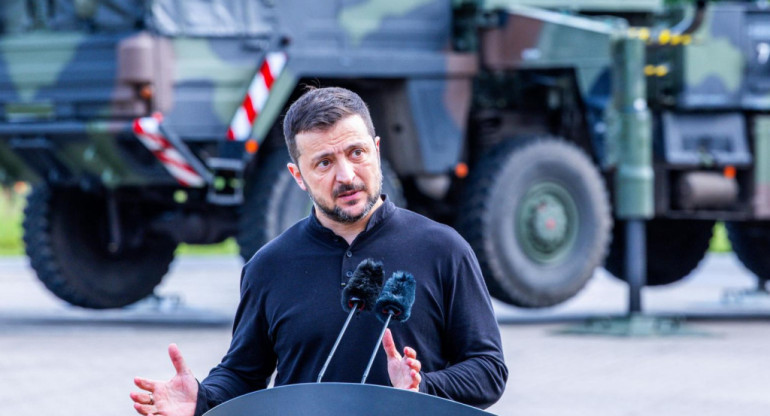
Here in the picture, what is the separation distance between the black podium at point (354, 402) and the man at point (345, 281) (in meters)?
0.44

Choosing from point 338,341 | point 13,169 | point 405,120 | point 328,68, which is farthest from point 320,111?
point 13,169

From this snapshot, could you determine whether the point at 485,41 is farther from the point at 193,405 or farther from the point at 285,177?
the point at 193,405

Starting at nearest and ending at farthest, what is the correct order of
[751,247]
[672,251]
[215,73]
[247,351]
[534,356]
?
[247,351] → [534,356] → [215,73] → [751,247] → [672,251]

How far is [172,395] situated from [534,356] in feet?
24.7

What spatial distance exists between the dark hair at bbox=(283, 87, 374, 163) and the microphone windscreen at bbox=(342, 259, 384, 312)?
33 cm

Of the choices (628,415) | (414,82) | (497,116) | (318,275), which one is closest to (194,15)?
(414,82)

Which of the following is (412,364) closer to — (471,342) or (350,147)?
(471,342)

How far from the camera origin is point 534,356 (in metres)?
11.3

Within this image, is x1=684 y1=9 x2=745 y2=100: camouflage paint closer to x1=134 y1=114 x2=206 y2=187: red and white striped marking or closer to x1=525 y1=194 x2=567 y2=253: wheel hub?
x1=525 y1=194 x2=567 y2=253: wheel hub

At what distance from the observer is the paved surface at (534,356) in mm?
9219

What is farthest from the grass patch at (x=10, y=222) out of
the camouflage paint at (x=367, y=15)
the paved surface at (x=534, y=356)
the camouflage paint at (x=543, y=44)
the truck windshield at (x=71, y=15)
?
the camouflage paint at (x=367, y=15)

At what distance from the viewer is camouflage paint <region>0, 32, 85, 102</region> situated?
12.4m

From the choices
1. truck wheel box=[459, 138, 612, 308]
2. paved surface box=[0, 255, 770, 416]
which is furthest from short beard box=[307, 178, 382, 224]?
truck wheel box=[459, 138, 612, 308]

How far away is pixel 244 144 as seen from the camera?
40.4 feet
